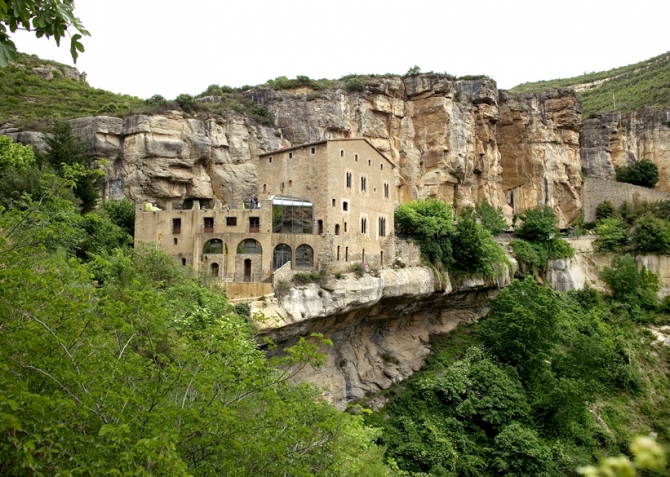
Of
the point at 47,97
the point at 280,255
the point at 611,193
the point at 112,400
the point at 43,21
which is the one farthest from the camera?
the point at 611,193

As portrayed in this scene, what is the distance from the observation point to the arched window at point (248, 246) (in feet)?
88.2

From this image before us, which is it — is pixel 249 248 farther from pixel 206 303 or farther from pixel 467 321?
pixel 467 321

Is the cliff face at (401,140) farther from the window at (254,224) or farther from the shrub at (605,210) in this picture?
the window at (254,224)

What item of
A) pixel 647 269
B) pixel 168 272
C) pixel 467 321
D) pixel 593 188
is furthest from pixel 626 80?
pixel 168 272

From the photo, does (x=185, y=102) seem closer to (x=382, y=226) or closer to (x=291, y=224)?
(x=291, y=224)

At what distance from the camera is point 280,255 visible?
27.0 metres

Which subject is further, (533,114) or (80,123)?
(533,114)

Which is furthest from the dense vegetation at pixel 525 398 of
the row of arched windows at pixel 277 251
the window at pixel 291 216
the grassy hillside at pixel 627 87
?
the grassy hillside at pixel 627 87

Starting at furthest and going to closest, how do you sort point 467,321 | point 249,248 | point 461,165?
1. point 461,165
2. point 467,321
3. point 249,248

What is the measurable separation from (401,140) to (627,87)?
158ft

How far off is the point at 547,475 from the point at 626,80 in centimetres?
7495

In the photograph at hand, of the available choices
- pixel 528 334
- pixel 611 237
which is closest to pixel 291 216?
pixel 528 334

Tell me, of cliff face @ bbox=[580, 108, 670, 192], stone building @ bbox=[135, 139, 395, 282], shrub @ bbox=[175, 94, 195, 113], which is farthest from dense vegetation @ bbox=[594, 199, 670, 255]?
shrub @ bbox=[175, 94, 195, 113]

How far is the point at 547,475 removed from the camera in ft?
73.1
